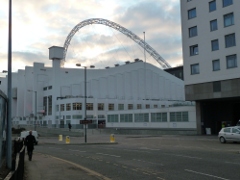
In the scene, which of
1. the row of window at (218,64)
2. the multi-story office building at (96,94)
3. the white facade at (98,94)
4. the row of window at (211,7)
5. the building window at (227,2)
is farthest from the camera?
the white facade at (98,94)

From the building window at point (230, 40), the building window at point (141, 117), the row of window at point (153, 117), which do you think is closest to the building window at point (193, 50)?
the building window at point (230, 40)

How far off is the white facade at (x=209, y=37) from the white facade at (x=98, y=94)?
1970cm

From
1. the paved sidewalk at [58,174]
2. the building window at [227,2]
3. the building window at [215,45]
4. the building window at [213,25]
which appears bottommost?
the paved sidewalk at [58,174]

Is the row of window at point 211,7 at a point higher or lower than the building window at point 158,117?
higher

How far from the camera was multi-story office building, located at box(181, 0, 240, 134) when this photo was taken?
39656 millimetres

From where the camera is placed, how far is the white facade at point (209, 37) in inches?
1565

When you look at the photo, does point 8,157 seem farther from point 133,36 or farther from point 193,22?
point 133,36

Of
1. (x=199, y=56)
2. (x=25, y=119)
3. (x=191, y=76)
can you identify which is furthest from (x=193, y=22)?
(x=25, y=119)

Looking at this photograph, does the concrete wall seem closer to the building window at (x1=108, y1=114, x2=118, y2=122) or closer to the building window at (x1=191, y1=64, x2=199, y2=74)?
the building window at (x1=191, y1=64, x2=199, y2=74)

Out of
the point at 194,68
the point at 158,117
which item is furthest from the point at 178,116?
the point at 194,68

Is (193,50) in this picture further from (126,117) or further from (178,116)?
(126,117)

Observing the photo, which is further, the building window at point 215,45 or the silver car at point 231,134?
the building window at point 215,45

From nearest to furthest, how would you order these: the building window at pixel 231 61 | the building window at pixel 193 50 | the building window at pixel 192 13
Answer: the building window at pixel 231 61
the building window at pixel 193 50
the building window at pixel 192 13

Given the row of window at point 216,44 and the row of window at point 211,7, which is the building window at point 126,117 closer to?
the row of window at point 216,44
